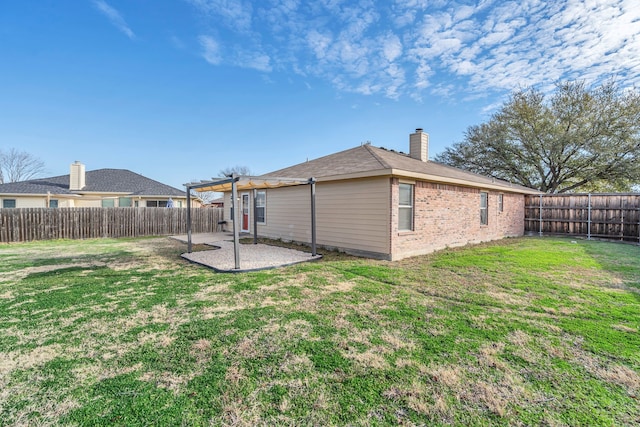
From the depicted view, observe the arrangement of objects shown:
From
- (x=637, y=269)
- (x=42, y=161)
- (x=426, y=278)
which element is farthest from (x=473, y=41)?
(x=42, y=161)

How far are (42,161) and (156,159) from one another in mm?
18490

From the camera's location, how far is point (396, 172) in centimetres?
742

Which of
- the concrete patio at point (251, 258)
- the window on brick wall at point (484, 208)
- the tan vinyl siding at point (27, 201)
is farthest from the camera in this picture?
the tan vinyl siding at point (27, 201)

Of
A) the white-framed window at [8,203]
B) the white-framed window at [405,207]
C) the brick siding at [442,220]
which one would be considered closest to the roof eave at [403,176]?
the brick siding at [442,220]

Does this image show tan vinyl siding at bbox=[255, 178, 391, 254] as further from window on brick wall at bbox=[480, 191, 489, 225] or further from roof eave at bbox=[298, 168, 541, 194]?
window on brick wall at bbox=[480, 191, 489, 225]

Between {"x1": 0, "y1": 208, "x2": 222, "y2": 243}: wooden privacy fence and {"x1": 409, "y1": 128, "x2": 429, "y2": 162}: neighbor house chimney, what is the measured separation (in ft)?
35.0

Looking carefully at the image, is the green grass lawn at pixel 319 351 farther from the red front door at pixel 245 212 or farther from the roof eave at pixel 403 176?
the red front door at pixel 245 212

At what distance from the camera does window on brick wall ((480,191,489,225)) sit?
1189 centimetres

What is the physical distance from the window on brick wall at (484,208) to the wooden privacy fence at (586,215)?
16.4ft

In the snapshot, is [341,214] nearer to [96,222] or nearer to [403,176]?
[403,176]

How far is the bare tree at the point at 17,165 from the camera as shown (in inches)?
1319

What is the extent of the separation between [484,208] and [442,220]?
3.77m

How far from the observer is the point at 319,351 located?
2926 mm

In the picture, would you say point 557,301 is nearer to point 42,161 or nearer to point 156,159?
point 156,159
